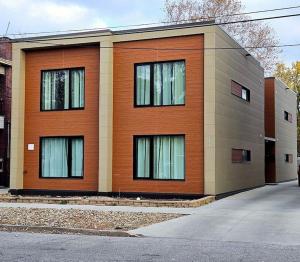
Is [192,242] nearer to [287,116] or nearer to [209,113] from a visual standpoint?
[209,113]

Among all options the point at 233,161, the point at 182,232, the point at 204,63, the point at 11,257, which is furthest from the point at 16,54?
the point at 11,257

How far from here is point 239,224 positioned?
1476 centimetres

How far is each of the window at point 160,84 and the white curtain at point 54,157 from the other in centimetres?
416

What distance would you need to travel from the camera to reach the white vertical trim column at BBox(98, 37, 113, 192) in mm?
22578

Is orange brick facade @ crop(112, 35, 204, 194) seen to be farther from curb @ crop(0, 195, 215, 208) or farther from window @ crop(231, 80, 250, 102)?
window @ crop(231, 80, 250, 102)

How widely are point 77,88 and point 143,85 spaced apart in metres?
3.21

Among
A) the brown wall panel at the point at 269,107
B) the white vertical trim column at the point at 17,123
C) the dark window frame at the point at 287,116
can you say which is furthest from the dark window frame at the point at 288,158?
the white vertical trim column at the point at 17,123

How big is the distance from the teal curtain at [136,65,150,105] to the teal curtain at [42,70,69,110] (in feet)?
11.4

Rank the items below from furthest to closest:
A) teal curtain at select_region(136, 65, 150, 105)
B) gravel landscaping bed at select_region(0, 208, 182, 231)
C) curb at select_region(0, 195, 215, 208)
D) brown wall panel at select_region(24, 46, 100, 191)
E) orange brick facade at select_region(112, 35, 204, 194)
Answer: brown wall panel at select_region(24, 46, 100, 191) < teal curtain at select_region(136, 65, 150, 105) < orange brick facade at select_region(112, 35, 204, 194) < curb at select_region(0, 195, 215, 208) < gravel landscaping bed at select_region(0, 208, 182, 231)

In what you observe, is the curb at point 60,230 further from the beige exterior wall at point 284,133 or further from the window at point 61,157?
the beige exterior wall at point 284,133

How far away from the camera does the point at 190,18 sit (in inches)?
1687

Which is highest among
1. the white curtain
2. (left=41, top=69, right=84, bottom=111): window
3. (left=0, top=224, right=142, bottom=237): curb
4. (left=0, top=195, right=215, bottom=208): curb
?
(left=41, top=69, right=84, bottom=111): window

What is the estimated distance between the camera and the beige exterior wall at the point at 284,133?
3506 centimetres

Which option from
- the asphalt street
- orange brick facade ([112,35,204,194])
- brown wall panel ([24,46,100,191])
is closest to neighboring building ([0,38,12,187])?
brown wall panel ([24,46,100,191])
